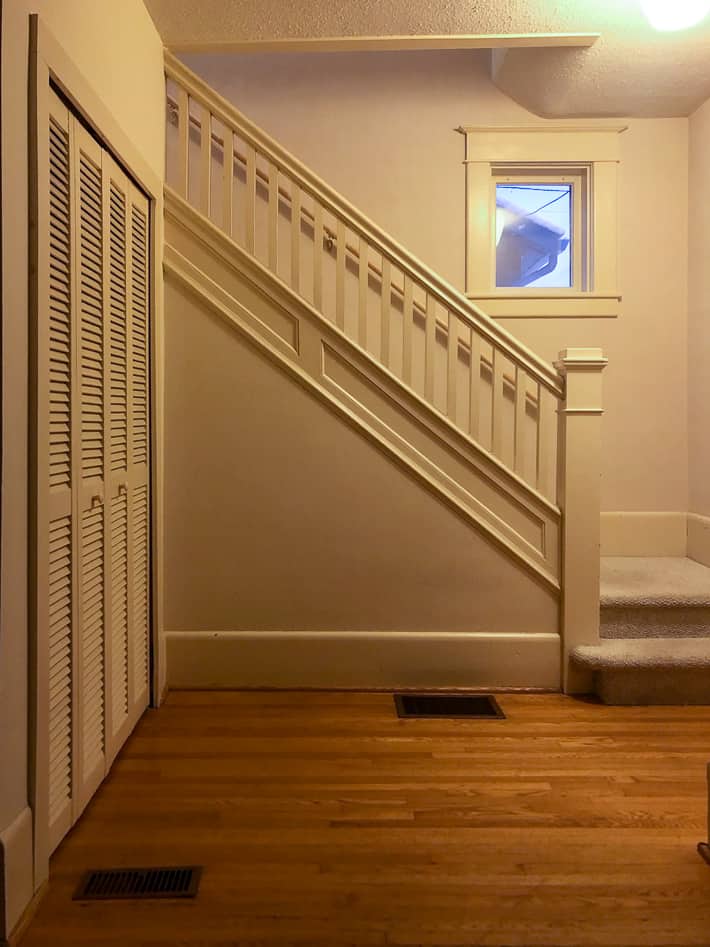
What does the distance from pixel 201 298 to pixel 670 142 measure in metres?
3.04

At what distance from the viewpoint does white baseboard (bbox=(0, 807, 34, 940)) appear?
5.98 feet

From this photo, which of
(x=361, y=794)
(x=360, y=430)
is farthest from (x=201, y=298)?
(x=361, y=794)

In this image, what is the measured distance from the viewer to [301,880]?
2115 millimetres

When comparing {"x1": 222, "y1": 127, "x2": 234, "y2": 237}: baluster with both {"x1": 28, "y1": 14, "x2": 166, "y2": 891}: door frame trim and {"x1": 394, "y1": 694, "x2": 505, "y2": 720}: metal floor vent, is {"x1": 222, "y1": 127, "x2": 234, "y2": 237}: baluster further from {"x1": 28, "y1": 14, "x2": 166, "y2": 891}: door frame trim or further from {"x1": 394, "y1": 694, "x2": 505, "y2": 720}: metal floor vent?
{"x1": 394, "y1": 694, "x2": 505, "y2": 720}: metal floor vent

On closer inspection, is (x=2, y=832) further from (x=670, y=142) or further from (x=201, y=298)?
(x=670, y=142)

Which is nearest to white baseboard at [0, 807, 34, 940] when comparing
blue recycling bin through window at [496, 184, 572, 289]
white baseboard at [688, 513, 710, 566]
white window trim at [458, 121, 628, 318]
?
white window trim at [458, 121, 628, 318]

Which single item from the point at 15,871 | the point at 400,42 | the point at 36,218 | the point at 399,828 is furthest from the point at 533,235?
the point at 15,871

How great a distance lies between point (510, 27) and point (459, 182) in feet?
4.10

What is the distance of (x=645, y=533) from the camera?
464 centimetres

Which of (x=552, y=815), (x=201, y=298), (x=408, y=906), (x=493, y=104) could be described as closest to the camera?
(x=408, y=906)

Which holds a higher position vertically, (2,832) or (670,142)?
(670,142)

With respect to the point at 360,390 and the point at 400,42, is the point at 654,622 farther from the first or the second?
the point at 400,42

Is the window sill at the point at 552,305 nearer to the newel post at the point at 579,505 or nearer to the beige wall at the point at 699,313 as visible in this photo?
the beige wall at the point at 699,313

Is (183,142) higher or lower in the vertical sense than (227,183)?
Answer: higher
